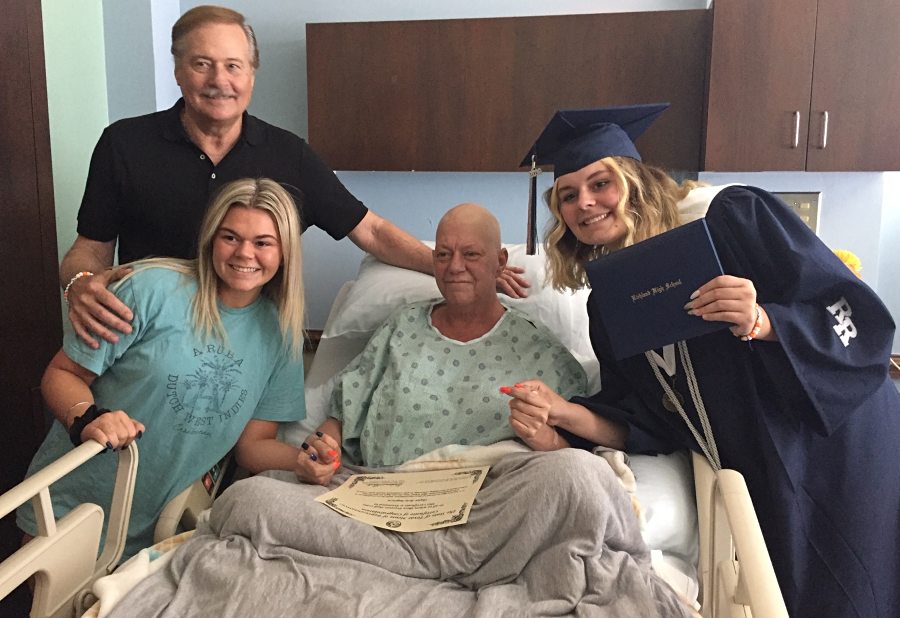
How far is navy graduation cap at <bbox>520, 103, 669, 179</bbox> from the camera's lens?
1.54m

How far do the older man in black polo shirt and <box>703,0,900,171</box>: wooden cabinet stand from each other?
94 centimetres

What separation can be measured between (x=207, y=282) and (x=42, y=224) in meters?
1.08

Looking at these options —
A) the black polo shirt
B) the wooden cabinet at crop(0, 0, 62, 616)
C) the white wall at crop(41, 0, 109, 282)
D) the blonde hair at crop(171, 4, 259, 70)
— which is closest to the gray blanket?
the black polo shirt

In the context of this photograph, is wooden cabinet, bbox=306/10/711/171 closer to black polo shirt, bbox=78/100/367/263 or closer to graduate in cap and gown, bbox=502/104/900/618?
black polo shirt, bbox=78/100/367/263

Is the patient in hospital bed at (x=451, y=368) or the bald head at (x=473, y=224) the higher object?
the bald head at (x=473, y=224)

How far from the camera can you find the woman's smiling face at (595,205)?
1.52m

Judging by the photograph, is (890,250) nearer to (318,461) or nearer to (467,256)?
(467,256)

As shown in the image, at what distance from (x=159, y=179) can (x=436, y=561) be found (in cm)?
116

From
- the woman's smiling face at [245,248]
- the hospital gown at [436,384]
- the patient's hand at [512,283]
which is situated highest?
the woman's smiling face at [245,248]

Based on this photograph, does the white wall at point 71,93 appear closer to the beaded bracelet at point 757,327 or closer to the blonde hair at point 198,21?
the blonde hair at point 198,21

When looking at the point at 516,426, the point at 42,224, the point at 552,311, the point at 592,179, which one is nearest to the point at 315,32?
the point at 42,224

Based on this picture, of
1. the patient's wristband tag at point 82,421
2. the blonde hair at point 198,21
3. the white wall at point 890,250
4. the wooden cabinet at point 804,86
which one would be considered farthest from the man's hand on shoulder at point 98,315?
the white wall at point 890,250

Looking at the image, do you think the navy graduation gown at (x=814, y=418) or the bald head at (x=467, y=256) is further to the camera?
the bald head at (x=467, y=256)

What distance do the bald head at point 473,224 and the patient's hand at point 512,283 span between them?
150 mm
